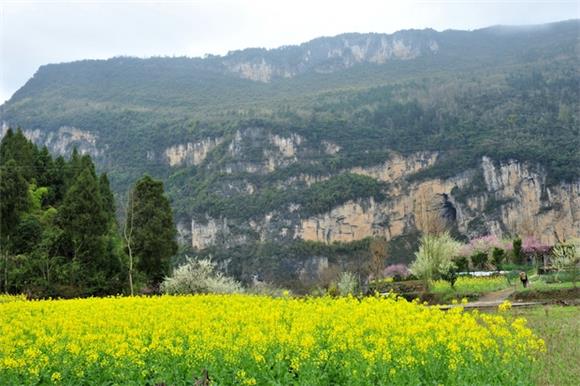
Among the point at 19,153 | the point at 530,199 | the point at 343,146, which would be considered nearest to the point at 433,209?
the point at 530,199

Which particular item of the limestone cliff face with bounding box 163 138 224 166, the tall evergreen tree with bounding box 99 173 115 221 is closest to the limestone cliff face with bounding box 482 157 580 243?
the limestone cliff face with bounding box 163 138 224 166

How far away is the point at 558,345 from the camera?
35.6ft

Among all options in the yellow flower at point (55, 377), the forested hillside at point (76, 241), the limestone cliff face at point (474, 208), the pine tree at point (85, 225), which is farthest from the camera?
the limestone cliff face at point (474, 208)

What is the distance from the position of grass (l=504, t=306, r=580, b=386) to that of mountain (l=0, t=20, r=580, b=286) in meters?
65.4

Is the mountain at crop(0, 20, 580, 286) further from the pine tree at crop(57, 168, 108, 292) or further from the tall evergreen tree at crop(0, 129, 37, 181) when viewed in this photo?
the pine tree at crop(57, 168, 108, 292)

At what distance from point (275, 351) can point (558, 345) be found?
5.62m

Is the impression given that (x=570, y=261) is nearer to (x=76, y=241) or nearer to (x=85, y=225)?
(x=85, y=225)

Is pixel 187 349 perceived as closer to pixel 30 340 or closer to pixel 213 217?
pixel 30 340

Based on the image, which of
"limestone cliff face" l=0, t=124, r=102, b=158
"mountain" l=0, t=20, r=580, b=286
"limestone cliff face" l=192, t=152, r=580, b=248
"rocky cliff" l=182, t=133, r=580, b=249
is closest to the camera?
"limestone cliff face" l=192, t=152, r=580, b=248

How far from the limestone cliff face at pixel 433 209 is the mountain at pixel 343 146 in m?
0.22

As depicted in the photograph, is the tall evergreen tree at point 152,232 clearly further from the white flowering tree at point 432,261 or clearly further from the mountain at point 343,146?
the mountain at point 343,146

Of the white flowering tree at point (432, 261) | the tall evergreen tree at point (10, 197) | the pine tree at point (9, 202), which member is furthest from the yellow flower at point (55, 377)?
the white flowering tree at point (432, 261)

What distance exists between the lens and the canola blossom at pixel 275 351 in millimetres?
7477

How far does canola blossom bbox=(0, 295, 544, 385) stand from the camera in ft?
24.5
